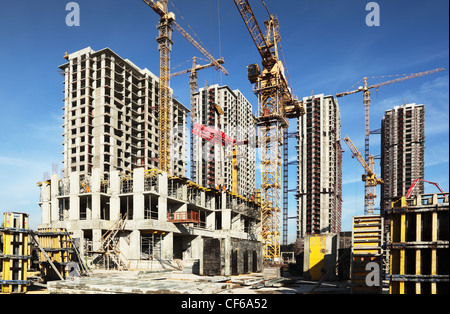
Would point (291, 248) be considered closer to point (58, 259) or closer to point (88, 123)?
point (88, 123)

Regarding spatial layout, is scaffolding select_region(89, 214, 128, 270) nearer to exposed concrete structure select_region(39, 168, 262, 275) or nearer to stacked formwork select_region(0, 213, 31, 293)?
exposed concrete structure select_region(39, 168, 262, 275)

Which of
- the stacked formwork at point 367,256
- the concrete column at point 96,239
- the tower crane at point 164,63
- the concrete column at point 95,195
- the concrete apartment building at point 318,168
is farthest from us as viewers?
the concrete apartment building at point 318,168

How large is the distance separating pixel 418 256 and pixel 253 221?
215ft

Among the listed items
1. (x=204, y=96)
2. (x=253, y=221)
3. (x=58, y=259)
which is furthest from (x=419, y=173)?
(x=58, y=259)

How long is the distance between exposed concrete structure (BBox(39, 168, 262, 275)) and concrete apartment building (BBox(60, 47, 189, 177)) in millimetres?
24437

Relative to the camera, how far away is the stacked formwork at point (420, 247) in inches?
502

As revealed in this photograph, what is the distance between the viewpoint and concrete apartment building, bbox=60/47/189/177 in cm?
8388

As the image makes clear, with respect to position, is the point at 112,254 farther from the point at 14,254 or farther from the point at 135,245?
the point at 14,254

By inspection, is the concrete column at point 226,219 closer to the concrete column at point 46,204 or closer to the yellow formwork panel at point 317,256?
the concrete column at point 46,204

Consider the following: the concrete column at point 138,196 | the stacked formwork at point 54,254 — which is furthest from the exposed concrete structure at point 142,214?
the stacked formwork at point 54,254

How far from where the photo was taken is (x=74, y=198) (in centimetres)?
5372

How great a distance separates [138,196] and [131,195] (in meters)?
2.56

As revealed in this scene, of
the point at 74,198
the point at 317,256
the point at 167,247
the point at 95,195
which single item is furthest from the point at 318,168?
the point at 317,256

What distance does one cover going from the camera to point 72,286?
18.1 meters
